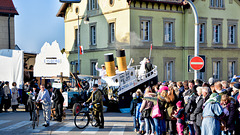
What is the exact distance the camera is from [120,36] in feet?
108

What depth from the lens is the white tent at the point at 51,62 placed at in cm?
1977

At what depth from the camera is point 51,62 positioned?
19797 mm

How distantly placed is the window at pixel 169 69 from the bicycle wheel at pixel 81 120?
19857mm

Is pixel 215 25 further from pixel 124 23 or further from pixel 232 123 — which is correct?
pixel 232 123

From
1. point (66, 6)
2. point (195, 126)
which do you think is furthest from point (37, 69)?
point (66, 6)

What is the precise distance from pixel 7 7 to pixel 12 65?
15449 millimetres

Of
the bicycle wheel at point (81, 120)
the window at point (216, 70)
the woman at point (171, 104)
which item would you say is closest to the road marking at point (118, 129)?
the bicycle wheel at point (81, 120)

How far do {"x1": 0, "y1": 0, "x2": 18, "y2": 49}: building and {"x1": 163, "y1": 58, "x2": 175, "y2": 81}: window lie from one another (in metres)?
14.5

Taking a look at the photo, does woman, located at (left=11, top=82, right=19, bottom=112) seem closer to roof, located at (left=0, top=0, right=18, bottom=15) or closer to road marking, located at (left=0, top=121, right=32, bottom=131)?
road marking, located at (left=0, top=121, right=32, bottom=131)

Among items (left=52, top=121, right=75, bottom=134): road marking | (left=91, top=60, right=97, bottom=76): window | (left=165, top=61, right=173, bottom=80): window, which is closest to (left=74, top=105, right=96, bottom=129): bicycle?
(left=52, top=121, right=75, bottom=134): road marking

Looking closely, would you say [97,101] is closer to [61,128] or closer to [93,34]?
[61,128]

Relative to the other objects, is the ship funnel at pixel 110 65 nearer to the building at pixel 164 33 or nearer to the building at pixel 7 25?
the building at pixel 164 33

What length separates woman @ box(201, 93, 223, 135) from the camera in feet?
31.5

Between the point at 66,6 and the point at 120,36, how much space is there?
9770 millimetres
